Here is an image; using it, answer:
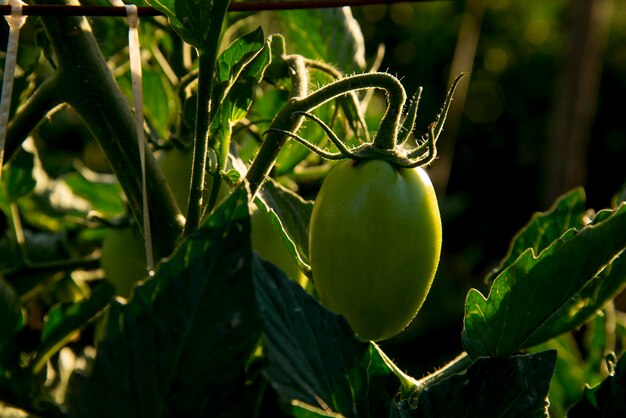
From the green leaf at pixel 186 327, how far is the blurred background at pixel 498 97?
259 centimetres

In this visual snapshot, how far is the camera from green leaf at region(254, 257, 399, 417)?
0.35 meters

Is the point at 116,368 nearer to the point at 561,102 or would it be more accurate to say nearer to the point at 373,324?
the point at 373,324

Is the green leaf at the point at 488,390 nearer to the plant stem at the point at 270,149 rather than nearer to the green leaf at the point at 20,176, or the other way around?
the plant stem at the point at 270,149

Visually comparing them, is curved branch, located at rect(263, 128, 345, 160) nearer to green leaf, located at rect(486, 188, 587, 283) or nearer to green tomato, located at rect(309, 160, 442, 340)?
green tomato, located at rect(309, 160, 442, 340)

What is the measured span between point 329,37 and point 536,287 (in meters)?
0.30

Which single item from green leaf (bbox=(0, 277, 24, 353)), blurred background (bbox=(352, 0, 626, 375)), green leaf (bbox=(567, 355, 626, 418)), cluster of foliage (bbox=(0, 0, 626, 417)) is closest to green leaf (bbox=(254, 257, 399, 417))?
cluster of foliage (bbox=(0, 0, 626, 417))

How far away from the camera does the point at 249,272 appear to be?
33cm

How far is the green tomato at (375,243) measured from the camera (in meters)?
0.41

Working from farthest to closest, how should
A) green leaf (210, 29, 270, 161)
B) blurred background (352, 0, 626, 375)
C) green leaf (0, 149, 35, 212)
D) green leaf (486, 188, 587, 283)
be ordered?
blurred background (352, 0, 626, 375)
green leaf (0, 149, 35, 212)
green leaf (486, 188, 587, 283)
green leaf (210, 29, 270, 161)

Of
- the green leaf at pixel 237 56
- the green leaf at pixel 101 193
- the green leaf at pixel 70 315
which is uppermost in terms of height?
the green leaf at pixel 237 56

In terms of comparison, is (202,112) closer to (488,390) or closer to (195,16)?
(195,16)

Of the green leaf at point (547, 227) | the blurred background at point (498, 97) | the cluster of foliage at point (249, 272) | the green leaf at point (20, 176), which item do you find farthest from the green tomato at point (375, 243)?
the blurred background at point (498, 97)

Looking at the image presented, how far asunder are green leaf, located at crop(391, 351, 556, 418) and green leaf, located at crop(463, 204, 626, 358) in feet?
0.08

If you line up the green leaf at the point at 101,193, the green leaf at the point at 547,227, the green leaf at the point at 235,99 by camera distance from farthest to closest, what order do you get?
the green leaf at the point at 101,193, the green leaf at the point at 547,227, the green leaf at the point at 235,99
